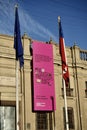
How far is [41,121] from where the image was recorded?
29.6 m

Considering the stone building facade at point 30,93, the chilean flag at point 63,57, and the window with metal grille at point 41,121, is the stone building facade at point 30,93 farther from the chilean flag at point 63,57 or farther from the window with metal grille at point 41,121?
the chilean flag at point 63,57

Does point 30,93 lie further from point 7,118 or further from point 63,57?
point 63,57

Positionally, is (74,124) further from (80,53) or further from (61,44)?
(61,44)

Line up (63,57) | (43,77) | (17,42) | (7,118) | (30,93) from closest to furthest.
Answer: (17,42) → (63,57) → (7,118) → (30,93) → (43,77)

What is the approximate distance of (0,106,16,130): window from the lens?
27.3m

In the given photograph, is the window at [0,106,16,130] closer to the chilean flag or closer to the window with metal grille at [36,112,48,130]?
the window with metal grille at [36,112,48,130]

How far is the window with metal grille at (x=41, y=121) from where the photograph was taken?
29.3m

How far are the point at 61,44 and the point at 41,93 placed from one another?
7361 mm

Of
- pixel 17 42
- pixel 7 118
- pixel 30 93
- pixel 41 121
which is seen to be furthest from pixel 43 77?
pixel 17 42

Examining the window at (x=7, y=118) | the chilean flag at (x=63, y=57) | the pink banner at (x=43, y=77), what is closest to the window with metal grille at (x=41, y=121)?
the pink banner at (x=43, y=77)

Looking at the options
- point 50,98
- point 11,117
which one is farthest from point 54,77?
point 11,117

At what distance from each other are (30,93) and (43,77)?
7.74 feet

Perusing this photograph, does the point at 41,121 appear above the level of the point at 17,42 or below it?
below

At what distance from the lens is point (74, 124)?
31656 millimetres
